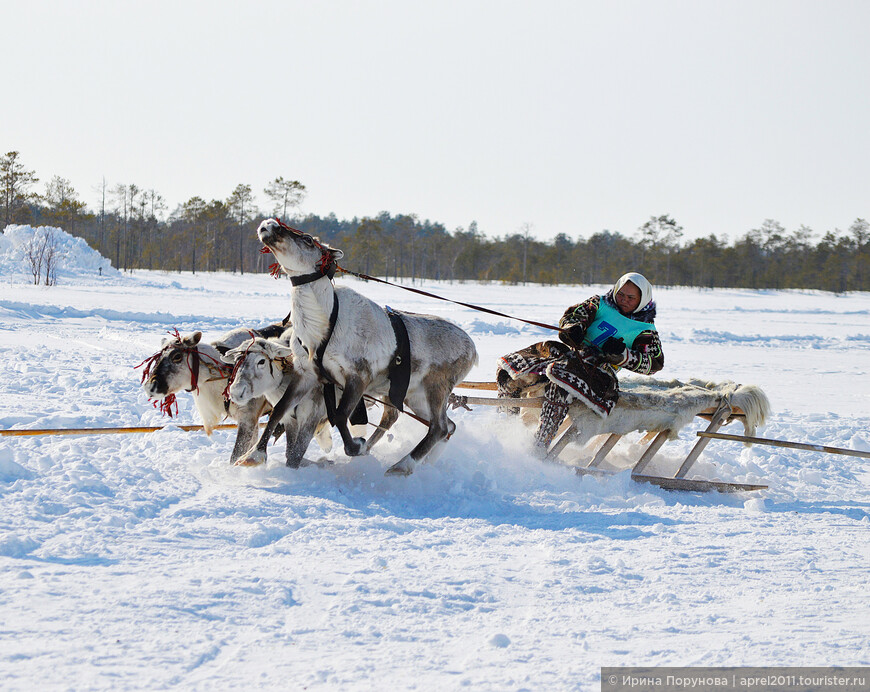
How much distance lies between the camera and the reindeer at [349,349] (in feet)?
15.6

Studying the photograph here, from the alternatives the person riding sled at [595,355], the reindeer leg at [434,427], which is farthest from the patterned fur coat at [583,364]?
the reindeer leg at [434,427]

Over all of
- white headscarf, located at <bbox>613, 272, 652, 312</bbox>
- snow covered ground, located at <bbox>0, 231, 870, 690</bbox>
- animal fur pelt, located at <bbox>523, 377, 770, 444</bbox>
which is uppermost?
white headscarf, located at <bbox>613, 272, 652, 312</bbox>

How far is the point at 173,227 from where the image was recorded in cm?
7319

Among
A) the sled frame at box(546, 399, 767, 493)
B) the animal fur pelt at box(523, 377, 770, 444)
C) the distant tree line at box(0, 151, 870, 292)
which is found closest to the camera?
the sled frame at box(546, 399, 767, 493)

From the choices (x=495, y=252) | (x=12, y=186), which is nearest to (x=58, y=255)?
(x=12, y=186)

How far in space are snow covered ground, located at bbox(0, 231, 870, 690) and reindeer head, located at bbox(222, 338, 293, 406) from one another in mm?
525

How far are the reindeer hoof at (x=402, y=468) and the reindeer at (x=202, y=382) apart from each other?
59 cm

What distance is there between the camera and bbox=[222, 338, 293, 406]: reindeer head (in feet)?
15.7

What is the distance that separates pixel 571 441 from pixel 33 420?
4347 millimetres

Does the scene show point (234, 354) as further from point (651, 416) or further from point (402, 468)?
point (651, 416)

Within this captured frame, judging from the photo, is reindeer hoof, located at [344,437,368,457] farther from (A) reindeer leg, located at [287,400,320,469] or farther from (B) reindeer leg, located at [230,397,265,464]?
(B) reindeer leg, located at [230,397,265,464]

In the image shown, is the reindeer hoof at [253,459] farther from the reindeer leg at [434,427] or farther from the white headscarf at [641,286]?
the white headscarf at [641,286]

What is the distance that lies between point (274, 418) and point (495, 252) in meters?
72.0

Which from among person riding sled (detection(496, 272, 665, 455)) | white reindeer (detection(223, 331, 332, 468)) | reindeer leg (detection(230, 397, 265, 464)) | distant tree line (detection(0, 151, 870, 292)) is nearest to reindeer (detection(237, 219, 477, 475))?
white reindeer (detection(223, 331, 332, 468))
